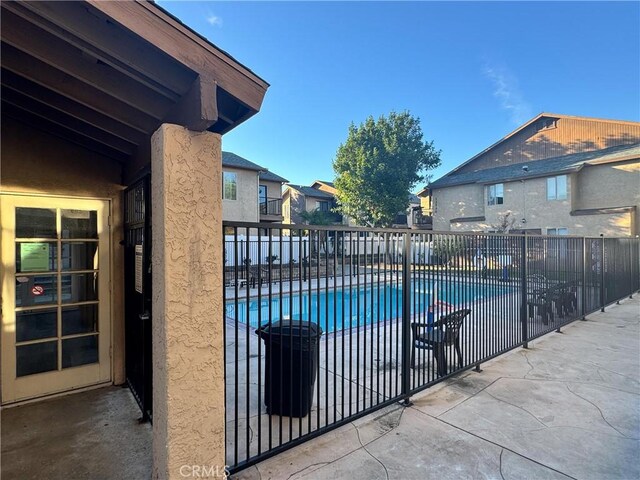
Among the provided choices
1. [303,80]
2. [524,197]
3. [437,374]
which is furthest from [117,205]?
[524,197]

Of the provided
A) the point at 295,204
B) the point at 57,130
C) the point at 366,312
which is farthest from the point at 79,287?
the point at 295,204

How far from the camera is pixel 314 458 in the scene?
275 centimetres

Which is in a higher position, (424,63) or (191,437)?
(424,63)

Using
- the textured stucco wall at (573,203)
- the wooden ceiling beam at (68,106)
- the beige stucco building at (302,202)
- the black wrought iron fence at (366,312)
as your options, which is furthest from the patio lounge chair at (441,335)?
the beige stucco building at (302,202)

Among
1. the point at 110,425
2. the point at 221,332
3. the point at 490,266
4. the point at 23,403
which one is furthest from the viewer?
the point at 490,266

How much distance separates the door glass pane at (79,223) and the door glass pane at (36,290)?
20.7 inches

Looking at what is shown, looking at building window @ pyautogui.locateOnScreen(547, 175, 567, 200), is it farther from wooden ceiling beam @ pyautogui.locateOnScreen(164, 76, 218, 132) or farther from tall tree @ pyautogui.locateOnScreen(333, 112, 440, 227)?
wooden ceiling beam @ pyautogui.locateOnScreen(164, 76, 218, 132)

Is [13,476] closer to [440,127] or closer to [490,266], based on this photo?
[490,266]

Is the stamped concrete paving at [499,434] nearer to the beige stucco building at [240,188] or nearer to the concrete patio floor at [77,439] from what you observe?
the concrete patio floor at [77,439]

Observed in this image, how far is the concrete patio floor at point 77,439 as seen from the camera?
2.53 m

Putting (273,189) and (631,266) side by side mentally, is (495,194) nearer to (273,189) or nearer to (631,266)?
(631,266)

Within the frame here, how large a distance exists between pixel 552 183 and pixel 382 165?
10955mm

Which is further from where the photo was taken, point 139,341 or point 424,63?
point 424,63

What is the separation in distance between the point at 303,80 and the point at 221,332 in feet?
56.1
